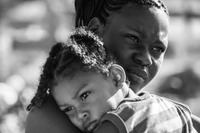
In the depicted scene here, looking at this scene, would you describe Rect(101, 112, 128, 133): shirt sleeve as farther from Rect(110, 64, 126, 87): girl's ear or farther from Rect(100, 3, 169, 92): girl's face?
Rect(100, 3, 169, 92): girl's face

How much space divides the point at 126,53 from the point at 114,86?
0.18 meters

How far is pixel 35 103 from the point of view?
2.55 meters

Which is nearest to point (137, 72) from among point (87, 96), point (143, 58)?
point (143, 58)

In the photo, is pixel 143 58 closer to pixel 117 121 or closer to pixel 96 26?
pixel 96 26

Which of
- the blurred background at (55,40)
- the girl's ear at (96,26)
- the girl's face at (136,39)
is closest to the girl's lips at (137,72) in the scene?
the girl's face at (136,39)

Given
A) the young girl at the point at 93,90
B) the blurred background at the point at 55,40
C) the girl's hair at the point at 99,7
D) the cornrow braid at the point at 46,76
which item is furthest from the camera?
the blurred background at the point at 55,40

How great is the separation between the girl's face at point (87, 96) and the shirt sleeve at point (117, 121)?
11cm

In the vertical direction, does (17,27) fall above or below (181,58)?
above

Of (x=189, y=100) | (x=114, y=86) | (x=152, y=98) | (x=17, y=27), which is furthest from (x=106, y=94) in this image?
(x=17, y=27)

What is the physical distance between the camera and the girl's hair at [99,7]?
2.63 m

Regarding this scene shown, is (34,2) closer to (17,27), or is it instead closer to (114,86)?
(17,27)

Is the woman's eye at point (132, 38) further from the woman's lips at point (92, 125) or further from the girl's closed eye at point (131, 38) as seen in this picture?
the woman's lips at point (92, 125)

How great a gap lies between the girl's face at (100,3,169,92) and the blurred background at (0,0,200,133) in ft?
17.0

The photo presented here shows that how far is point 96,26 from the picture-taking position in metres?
2.66
